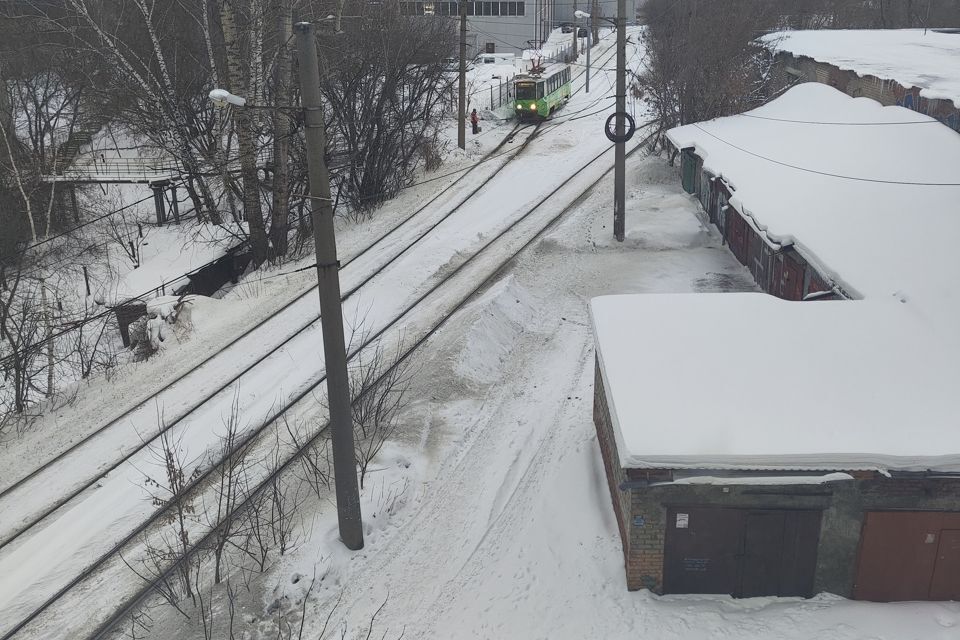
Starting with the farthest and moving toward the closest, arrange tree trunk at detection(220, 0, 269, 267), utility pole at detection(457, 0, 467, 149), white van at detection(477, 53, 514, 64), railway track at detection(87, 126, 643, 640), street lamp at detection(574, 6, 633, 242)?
white van at detection(477, 53, 514, 64) < utility pole at detection(457, 0, 467, 149) < street lamp at detection(574, 6, 633, 242) < tree trunk at detection(220, 0, 269, 267) < railway track at detection(87, 126, 643, 640)

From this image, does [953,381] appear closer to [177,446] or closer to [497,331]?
[497,331]

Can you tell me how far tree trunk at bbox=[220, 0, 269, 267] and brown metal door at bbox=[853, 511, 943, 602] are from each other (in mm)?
16197

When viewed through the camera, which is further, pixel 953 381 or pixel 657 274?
pixel 657 274

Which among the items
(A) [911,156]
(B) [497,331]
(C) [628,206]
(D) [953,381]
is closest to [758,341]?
(D) [953,381]

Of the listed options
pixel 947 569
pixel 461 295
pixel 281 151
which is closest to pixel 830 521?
pixel 947 569

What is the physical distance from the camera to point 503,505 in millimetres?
11281

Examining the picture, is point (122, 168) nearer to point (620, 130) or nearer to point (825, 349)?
point (620, 130)

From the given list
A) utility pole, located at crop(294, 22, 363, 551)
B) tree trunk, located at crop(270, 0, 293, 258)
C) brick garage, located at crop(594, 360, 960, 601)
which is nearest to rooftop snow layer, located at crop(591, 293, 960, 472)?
brick garage, located at crop(594, 360, 960, 601)

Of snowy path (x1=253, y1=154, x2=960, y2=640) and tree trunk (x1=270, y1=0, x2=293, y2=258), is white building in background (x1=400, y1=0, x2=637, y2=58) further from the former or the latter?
snowy path (x1=253, y1=154, x2=960, y2=640)

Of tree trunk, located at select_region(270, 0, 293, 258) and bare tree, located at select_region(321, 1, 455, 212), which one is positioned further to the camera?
bare tree, located at select_region(321, 1, 455, 212)

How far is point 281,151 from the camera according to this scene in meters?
21.7

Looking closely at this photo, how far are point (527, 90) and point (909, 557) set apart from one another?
106 feet

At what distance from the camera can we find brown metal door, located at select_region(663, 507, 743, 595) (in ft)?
30.1

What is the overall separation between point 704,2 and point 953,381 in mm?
31638
